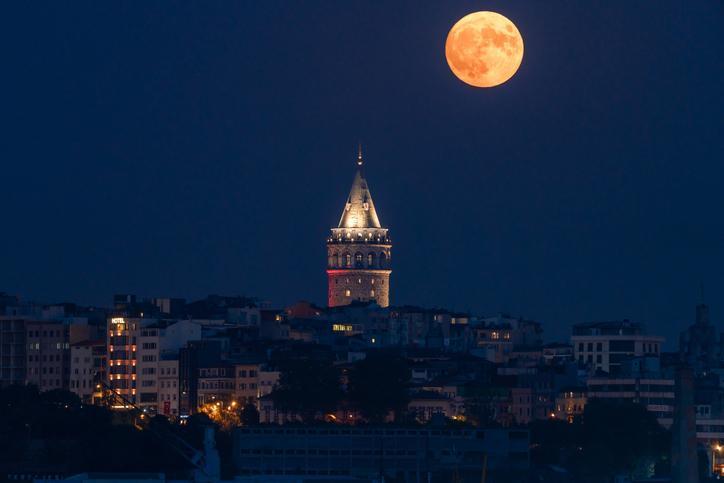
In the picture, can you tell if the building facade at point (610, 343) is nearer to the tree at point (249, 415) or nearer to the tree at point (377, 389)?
the tree at point (377, 389)

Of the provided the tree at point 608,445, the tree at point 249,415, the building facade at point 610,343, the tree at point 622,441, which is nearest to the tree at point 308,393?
the tree at point 249,415

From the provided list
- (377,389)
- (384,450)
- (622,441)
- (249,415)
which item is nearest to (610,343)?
(377,389)

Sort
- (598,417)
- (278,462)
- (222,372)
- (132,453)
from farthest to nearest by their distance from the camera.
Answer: (222,372) → (598,417) → (278,462) → (132,453)

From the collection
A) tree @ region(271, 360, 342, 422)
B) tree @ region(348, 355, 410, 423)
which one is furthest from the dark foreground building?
tree @ region(271, 360, 342, 422)

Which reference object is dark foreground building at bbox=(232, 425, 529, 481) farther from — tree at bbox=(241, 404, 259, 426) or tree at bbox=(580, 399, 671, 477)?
tree at bbox=(241, 404, 259, 426)

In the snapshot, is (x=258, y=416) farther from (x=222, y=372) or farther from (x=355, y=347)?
(x=355, y=347)

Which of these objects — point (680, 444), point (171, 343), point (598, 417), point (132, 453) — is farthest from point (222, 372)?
point (680, 444)

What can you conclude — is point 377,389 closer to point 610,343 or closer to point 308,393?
point 308,393

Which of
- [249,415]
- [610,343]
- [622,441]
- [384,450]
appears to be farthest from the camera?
[610,343]
